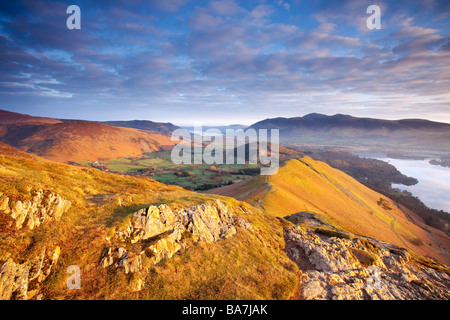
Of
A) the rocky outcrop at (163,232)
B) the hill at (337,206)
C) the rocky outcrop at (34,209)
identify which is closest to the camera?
the rocky outcrop at (34,209)

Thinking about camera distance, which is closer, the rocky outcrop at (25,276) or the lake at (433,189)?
the rocky outcrop at (25,276)

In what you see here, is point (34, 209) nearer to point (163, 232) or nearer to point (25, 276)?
point (25, 276)

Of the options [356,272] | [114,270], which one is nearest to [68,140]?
[114,270]

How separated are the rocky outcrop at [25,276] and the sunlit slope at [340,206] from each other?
128 ft

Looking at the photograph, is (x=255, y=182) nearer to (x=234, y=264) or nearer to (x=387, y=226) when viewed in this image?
(x=387, y=226)

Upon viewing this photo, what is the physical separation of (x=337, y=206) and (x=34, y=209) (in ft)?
214

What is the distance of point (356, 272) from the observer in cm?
1666

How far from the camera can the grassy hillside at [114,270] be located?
9859 millimetres

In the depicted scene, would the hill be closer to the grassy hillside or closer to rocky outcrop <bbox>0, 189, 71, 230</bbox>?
the grassy hillside

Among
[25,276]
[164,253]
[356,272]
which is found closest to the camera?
[25,276]

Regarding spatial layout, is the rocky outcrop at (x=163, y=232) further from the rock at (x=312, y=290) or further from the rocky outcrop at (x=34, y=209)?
the rock at (x=312, y=290)

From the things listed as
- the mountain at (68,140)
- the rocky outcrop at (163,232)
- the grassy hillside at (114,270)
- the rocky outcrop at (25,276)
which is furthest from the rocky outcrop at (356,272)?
the mountain at (68,140)

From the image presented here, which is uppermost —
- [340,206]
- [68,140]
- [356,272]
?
[68,140]
